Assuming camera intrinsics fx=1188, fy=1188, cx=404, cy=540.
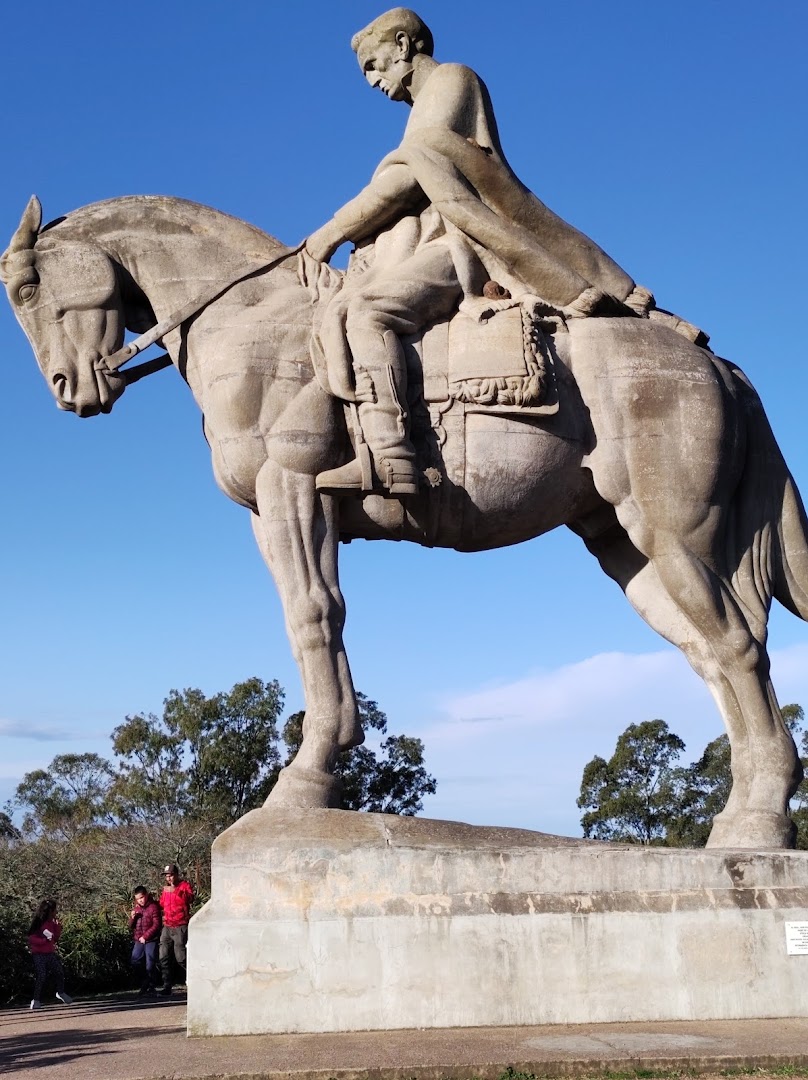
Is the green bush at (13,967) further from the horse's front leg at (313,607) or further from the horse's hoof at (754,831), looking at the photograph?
the horse's hoof at (754,831)

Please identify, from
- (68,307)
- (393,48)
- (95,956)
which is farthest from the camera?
(95,956)

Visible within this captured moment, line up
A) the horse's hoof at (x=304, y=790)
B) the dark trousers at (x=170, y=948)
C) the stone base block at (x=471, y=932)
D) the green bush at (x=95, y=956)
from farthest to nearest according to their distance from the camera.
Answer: the green bush at (x=95, y=956) < the dark trousers at (x=170, y=948) < the horse's hoof at (x=304, y=790) < the stone base block at (x=471, y=932)

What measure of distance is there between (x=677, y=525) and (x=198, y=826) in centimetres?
2181

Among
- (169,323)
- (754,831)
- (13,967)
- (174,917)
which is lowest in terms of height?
(13,967)

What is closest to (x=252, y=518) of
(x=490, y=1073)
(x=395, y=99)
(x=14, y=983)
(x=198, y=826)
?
(x=395, y=99)

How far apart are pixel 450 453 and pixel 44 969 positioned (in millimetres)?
8634

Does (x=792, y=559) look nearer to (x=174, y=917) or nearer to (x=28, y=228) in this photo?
(x=28, y=228)

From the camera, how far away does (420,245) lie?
7773 millimetres

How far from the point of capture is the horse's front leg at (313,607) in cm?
698

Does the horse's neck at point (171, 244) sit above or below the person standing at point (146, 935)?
above

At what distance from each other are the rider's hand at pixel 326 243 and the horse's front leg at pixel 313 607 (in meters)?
1.57

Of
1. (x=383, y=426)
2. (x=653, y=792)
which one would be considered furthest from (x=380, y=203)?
(x=653, y=792)

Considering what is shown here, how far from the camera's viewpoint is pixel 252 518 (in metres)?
7.58

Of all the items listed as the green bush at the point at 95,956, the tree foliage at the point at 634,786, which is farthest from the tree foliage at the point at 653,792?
the green bush at the point at 95,956
